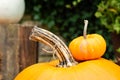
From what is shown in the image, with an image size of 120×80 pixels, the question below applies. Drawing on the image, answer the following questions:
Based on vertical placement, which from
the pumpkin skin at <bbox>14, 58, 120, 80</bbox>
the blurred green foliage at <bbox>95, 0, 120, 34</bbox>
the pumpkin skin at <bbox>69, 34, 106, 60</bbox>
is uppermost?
the blurred green foliage at <bbox>95, 0, 120, 34</bbox>

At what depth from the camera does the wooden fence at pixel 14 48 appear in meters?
1.97

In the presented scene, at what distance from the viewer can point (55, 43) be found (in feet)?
5.70

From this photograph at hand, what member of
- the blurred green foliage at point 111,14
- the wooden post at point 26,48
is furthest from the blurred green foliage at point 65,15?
the wooden post at point 26,48

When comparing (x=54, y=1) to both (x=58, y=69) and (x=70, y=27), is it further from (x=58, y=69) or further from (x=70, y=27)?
(x=58, y=69)

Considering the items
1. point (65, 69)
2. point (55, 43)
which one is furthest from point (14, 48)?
point (65, 69)

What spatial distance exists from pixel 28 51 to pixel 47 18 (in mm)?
1230

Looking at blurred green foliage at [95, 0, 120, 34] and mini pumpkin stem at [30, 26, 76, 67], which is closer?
mini pumpkin stem at [30, 26, 76, 67]

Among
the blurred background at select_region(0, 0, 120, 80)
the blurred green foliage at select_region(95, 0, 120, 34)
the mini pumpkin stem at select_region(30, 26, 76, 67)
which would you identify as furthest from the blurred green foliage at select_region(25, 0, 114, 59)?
the mini pumpkin stem at select_region(30, 26, 76, 67)

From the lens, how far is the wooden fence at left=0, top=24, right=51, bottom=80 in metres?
1.97

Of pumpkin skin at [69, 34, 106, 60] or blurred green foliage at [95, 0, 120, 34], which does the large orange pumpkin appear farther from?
blurred green foliage at [95, 0, 120, 34]

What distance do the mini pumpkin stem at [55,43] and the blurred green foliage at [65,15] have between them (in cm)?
139

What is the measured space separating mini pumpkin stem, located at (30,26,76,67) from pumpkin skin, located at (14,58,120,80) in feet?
0.18

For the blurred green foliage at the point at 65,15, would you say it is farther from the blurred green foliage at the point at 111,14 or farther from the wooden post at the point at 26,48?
the wooden post at the point at 26,48

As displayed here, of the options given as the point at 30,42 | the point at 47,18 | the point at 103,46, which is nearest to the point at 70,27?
the point at 47,18
